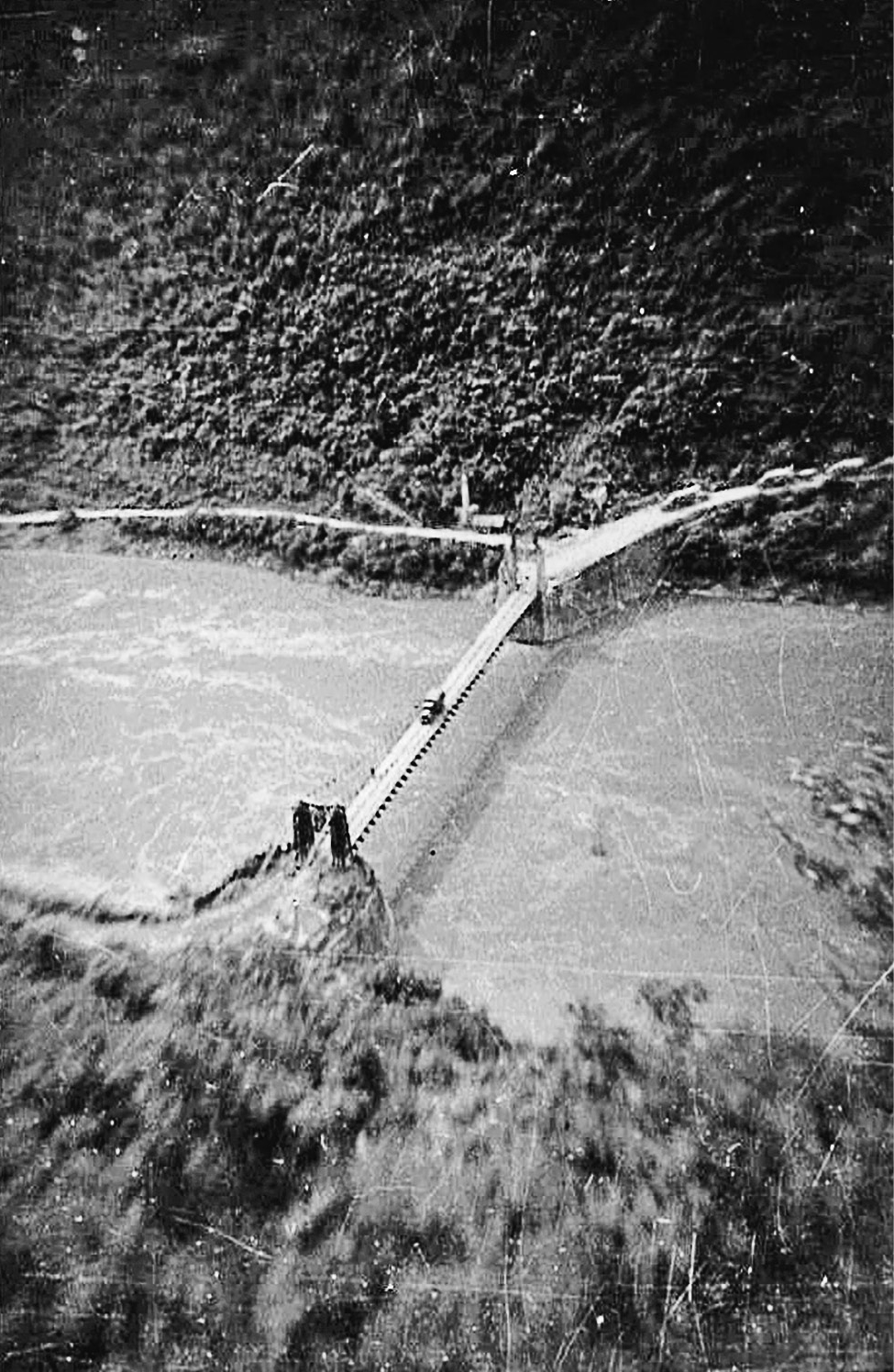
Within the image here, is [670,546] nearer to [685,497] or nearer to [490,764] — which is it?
[685,497]

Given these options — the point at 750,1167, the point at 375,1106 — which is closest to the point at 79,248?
the point at 375,1106

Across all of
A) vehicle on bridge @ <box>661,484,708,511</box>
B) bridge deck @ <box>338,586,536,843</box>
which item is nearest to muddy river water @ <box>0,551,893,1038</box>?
bridge deck @ <box>338,586,536,843</box>

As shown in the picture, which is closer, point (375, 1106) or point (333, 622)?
point (375, 1106)

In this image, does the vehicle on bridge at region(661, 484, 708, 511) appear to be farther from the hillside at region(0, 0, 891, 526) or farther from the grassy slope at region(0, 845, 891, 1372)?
the grassy slope at region(0, 845, 891, 1372)

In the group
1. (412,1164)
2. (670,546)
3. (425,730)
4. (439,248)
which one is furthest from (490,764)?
(439,248)

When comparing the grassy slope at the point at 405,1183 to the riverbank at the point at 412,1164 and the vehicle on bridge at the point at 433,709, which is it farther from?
the vehicle on bridge at the point at 433,709

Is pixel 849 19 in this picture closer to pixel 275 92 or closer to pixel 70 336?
pixel 275 92
